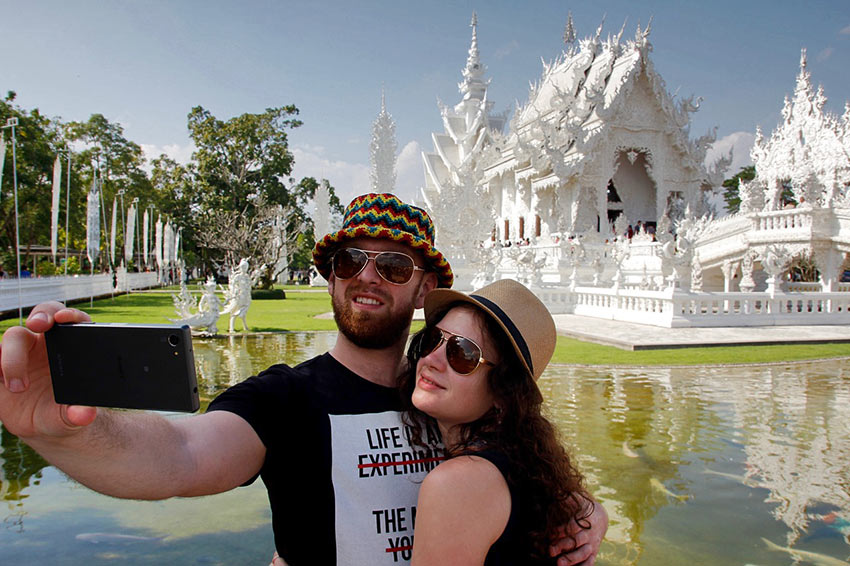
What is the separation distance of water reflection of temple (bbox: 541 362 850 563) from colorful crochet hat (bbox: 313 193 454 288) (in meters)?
2.28

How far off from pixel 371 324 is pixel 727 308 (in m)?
13.8

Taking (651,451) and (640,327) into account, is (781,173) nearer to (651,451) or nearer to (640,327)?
(640,327)

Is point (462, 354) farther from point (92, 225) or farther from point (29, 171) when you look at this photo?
point (29, 171)

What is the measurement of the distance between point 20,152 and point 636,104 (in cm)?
2761

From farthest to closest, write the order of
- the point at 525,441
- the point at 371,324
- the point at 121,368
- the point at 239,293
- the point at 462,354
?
the point at 239,293
the point at 371,324
the point at 462,354
the point at 525,441
the point at 121,368

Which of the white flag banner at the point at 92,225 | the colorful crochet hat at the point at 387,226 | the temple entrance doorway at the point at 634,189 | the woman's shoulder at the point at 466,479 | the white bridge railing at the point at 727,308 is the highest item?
the temple entrance doorway at the point at 634,189

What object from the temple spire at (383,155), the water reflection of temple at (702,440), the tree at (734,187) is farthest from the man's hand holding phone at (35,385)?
the tree at (734,187)

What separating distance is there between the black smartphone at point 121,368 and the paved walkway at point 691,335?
9979 mm

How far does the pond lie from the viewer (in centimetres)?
317

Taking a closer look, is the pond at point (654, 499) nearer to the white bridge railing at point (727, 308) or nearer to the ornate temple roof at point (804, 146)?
the white bridge railing at point (727, 308)

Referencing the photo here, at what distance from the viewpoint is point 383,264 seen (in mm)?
1695

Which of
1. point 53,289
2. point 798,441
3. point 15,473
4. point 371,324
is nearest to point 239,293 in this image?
point 15,473

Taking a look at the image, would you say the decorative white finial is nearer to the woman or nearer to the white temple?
the white temple

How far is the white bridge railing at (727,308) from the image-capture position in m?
13.0
